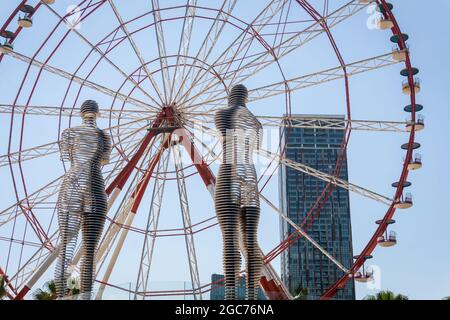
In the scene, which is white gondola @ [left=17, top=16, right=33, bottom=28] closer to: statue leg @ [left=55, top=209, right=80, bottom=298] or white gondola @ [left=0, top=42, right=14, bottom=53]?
white gondola @ [left=0, top=42, right=14, bottom=53]

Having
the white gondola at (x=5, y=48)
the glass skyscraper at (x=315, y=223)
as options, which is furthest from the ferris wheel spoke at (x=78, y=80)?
the glass skyscraper at (x=315, y=223)

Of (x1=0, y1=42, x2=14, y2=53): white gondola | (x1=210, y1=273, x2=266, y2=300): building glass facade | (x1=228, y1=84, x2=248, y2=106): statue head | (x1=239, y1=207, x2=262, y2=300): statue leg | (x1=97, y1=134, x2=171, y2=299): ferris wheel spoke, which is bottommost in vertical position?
(x1=210, y1=273, x2=266, y2=300): building glass facade

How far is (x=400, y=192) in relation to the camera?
33.7m

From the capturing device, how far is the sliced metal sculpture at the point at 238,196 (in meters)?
25.1

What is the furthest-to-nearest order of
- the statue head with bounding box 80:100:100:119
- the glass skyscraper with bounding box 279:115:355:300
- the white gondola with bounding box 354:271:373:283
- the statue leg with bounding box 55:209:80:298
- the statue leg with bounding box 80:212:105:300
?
the glass skyscraper with bounding box 279:115:355:300 < the white gondola with bounding box 354:271:373:283 < the statue head with bounding box 80:100:100:119 < the statue leg with bounding box 80:212:105:300 < the statue leg with bounding box 55:209:80:298

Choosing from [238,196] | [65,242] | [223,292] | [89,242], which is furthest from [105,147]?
[223,292]

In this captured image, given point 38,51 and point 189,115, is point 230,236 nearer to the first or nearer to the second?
point 189,115

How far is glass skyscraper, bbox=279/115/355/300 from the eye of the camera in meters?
91.2

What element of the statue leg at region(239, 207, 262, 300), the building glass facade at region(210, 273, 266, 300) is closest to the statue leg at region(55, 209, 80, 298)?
the building glass facade at region(210, 273, 266, 300)

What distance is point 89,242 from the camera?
27266 mm

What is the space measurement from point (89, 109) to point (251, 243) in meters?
8.36

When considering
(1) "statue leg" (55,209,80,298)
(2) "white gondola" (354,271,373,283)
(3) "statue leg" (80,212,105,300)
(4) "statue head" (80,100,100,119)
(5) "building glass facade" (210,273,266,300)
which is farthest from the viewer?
(2) "white gondola" (354,271,373,283)

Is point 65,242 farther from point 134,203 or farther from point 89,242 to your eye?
point 134,203
